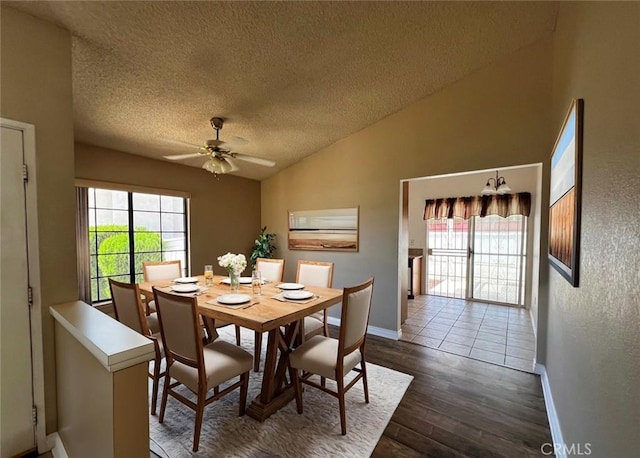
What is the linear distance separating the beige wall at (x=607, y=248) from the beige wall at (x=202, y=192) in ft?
14.7

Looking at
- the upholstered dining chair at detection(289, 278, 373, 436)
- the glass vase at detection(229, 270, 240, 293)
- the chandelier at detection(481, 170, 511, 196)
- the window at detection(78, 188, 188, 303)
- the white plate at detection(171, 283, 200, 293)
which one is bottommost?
the upholstered dining chair at detection(289, 278, 373, 436)

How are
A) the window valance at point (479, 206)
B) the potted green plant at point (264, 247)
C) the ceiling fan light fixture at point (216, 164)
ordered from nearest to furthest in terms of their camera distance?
the ceiling fan light fixture at point (216, 164) < the window valance at point (479, 206) < the potted green plant at point (264, 247)

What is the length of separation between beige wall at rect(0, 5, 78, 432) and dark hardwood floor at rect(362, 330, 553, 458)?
233 centimetres

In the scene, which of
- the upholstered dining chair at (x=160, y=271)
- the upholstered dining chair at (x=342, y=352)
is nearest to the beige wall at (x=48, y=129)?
the upholstered dining chair at (x=160, y=271)

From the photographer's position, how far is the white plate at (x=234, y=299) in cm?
217

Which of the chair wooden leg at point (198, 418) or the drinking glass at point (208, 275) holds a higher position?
the drinking glass at point (208, 275)

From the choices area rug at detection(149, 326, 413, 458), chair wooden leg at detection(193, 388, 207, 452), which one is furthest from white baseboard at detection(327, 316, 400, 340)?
chair wooden leg at detection(193, 388, 207, 452)

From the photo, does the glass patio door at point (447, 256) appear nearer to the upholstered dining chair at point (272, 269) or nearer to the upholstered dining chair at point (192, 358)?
the upholstered dining chair at point (272, 269)

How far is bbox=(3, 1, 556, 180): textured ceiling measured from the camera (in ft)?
6.06

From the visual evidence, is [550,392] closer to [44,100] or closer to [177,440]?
[177,440]

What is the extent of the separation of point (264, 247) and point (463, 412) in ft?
12.0

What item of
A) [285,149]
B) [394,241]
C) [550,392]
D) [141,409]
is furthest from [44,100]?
[550,392]

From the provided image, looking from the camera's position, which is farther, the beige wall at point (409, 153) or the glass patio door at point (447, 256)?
the glass patio door at point (447, 256)

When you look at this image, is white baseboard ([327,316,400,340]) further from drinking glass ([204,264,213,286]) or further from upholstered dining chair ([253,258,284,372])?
drinking glass ([204,264,213,286])
